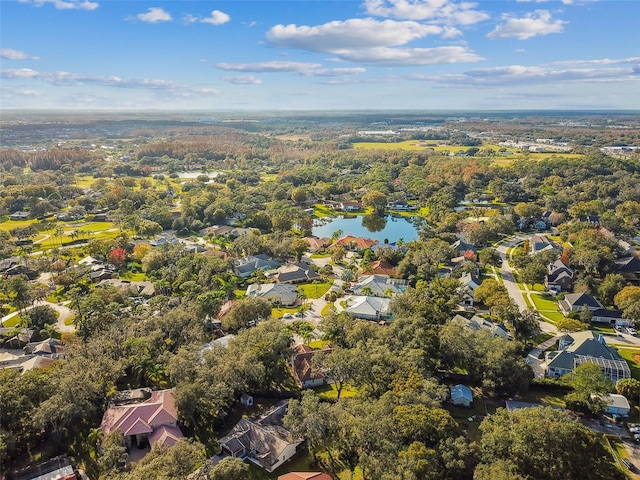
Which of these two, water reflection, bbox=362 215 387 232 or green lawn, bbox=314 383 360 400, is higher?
water reflection, bbox=362 215 387 232

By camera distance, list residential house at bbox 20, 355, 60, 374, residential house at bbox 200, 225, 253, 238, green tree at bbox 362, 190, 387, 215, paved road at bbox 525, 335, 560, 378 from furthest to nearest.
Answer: green tree at bbox 362, 190, 387, 215, residential house at bbox 200, 225, 253, 238, paved road at bbox 525, 335, 560, 378, residential house at bbox 20, 355, 60, 374

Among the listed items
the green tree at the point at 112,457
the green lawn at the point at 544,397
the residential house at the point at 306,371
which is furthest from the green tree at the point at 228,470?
the green lawn at the point at 544,397

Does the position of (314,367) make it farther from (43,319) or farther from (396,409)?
(43,319)

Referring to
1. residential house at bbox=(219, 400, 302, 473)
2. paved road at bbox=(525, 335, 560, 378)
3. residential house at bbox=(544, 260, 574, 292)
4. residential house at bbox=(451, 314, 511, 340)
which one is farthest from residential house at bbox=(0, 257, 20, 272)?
residential house at bbox=(544, 260, 574, 292)

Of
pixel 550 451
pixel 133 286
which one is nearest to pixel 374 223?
pixel 133 286

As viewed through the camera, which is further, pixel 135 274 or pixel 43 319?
pixel 135 274

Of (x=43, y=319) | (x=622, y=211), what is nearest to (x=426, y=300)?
(x=43, y=319)

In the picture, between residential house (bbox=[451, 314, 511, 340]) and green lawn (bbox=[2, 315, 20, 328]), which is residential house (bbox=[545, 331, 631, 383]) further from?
green lawn (bbox=[2, 315, 20, 328])

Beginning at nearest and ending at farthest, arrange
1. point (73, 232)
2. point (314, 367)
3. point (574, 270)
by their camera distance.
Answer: point (314, 367) < point (574, 270) < point (73, 232)
